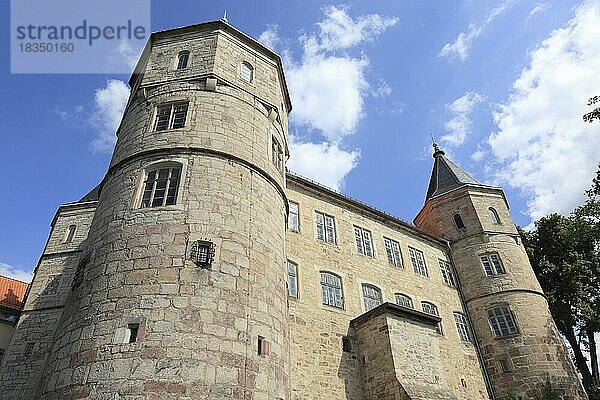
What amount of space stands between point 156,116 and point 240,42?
453cm

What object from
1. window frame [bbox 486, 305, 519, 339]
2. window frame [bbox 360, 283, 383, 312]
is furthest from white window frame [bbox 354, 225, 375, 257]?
window frame [bbox 486, 305, 519, 339]

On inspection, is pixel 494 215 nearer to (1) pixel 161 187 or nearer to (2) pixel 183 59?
(2) pixel 183 59

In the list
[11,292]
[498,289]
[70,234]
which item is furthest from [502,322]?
[11,292]

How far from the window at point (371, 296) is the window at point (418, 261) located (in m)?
3.81

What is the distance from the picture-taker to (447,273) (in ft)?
71.4

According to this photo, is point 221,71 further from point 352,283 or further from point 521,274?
point 521,274

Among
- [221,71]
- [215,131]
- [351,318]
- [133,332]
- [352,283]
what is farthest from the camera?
[352,283]

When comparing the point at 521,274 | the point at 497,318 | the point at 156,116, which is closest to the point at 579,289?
the point at 521,274

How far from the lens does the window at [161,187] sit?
9258 mm

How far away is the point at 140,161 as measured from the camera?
10.1 meters

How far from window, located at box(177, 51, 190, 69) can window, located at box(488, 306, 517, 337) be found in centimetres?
1814

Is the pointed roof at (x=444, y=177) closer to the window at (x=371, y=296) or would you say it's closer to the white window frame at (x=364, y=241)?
the white window frame at (x=364, y=241)

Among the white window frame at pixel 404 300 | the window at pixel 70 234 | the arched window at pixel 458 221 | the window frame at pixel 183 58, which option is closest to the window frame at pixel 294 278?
the white window frame at pixel 404 300

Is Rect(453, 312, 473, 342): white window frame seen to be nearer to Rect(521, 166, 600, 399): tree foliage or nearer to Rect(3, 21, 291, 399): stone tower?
Rect(521, 166, 600, 399): tree foliage
